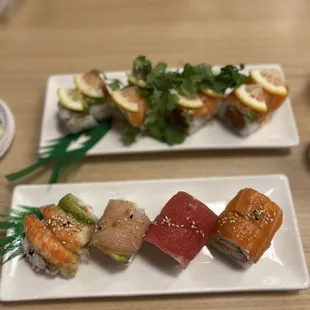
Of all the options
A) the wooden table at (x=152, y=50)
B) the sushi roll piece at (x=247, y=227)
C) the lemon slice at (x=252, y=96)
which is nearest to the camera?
the sushi roll piece at (x=247, y=227)

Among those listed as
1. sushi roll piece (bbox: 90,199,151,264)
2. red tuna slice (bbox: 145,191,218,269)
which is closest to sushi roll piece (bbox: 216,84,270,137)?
red tuna slice (bbox: 145,191,218,269)

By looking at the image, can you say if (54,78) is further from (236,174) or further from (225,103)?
(236,174)

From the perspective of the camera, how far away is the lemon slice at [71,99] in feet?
6.83

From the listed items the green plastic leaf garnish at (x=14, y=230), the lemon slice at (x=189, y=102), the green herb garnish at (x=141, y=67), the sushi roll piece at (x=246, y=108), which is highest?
the green herb garnish at (x=141, y=67)

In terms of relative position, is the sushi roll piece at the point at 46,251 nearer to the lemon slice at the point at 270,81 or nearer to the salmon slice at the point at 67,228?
the salmon slice at the point at 67,228

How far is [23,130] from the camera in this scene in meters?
2.31

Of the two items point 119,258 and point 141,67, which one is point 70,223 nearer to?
point 119,258

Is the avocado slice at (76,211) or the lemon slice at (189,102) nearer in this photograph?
the avocado slice at (76,211)

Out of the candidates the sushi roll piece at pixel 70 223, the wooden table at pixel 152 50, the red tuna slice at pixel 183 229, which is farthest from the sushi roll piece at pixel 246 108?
the sushi roll piece at pixel 70 223

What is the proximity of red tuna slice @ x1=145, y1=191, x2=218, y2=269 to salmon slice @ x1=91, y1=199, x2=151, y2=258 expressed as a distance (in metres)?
0.05

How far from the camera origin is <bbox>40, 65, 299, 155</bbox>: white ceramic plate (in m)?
2.09

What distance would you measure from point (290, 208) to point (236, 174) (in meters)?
0.36

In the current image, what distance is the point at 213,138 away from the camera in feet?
7.03

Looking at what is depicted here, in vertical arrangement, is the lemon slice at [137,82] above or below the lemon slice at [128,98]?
above
